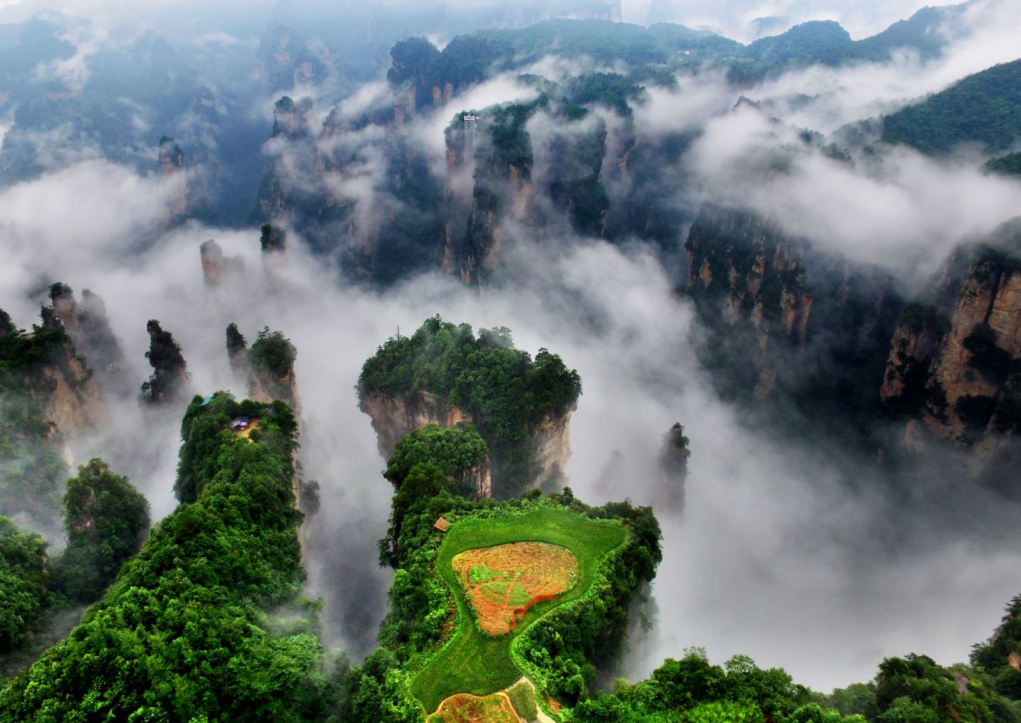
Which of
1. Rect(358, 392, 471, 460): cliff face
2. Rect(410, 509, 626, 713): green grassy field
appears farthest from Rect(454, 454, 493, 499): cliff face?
Rect(410, 509, 626, 713): green grassy field

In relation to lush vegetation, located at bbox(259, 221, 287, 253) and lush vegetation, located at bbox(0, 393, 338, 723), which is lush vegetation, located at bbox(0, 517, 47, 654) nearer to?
lush vegetation, located at bbox(0, 393, 338, 723)

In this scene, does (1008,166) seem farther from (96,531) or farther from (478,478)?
(96,531)

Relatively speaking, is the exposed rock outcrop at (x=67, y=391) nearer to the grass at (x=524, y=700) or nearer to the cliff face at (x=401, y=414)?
the cliff face at (x=401, y=414)

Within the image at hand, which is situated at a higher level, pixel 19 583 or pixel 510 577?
pixel 510 577

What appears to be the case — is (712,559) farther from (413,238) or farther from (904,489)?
(413,238)

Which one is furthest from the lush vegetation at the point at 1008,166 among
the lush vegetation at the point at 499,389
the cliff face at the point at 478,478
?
the cliff face at the point at 478,478

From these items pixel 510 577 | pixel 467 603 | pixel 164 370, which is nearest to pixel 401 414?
pixel 164 370

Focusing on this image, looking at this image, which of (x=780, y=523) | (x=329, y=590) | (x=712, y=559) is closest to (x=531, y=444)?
(x=329, y=590)
